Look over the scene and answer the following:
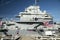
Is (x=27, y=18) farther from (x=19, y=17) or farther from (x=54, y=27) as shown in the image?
(x=54, y=27)

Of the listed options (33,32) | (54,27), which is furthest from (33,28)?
(54,27)

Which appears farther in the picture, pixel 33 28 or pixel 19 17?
pixel 19 17

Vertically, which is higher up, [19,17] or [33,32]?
[19,17]

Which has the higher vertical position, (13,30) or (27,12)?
(27,12)

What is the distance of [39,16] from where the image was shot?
37.3m

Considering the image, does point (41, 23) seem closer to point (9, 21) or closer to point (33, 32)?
point (33, 32)

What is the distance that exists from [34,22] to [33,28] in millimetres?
1477

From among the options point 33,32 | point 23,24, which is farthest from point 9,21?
point 33,32

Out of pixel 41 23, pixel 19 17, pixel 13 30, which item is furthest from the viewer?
pixel 19 17

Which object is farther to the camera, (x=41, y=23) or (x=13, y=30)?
(x=41, y=23)

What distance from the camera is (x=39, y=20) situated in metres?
36.7

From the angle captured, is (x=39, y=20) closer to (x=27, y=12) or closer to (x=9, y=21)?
(x=27, y=12)

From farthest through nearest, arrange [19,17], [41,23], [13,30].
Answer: [19,17]
[41,23]
[13,30]

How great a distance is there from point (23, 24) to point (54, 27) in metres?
5.73
